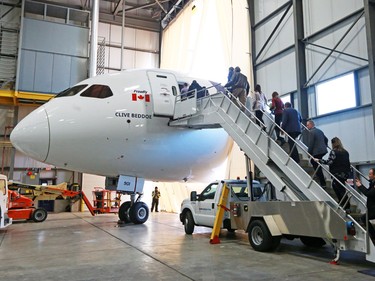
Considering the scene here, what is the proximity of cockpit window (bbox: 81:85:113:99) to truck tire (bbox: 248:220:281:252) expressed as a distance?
5591mm

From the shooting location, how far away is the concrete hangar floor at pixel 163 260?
539 cm

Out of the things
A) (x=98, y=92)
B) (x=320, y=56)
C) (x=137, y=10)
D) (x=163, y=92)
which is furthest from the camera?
(x=137, y=10)

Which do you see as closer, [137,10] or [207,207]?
[207,207]

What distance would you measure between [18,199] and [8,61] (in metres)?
10.2

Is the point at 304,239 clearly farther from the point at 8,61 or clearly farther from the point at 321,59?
the point at 8,61

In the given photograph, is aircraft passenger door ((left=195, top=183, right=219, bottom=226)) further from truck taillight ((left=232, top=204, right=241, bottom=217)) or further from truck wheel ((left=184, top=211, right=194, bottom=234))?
truck taillight ((left=232, top=204, right=241, bottom=217))

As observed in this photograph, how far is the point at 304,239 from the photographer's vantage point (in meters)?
8.41

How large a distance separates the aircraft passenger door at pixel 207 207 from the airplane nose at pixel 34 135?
4.53m

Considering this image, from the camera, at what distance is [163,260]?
6.49 metres

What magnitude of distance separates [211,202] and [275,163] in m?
2.69

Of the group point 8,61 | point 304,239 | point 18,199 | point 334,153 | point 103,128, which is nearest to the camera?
point 334,153

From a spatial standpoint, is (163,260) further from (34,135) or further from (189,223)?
(34,135)

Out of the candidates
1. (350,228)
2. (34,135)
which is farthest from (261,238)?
(34,135)

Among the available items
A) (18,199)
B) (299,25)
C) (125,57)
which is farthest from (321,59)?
(125,57)
